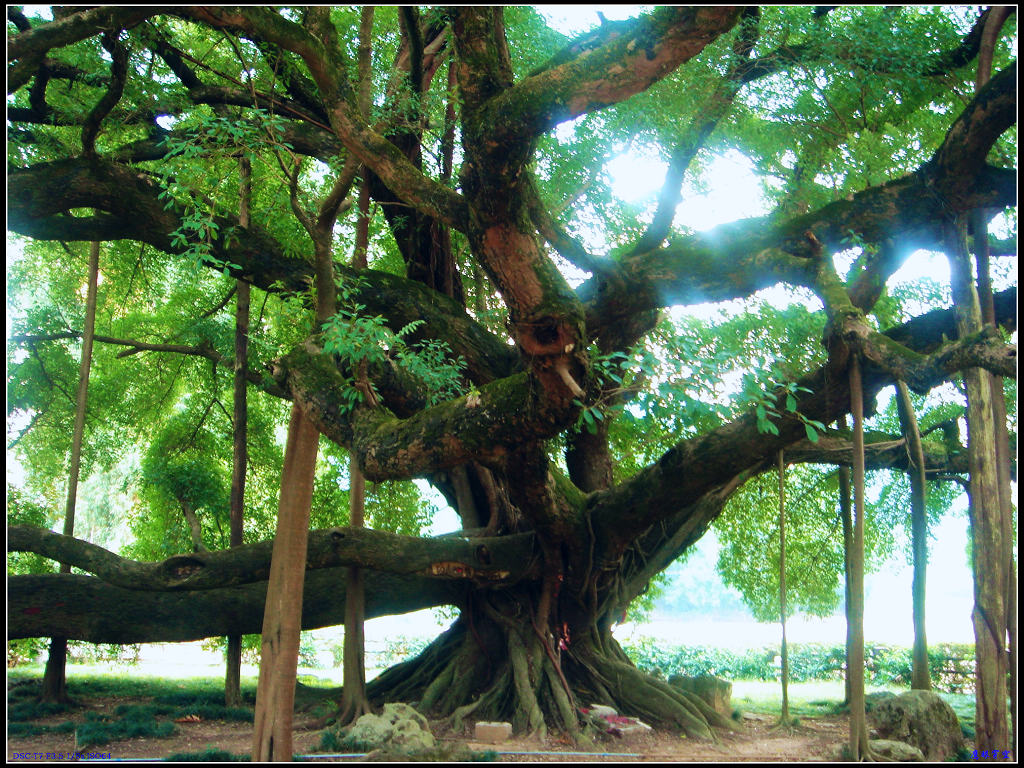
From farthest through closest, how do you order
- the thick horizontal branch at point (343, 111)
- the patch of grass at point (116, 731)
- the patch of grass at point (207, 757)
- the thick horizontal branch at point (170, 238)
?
1. the thick horizontal branch at point (170, 238)
2. the patch of grass at point (116, 731)
3. the patch of grass at point (207, 757)
4. the thick horizontal branch at point (343, 111)

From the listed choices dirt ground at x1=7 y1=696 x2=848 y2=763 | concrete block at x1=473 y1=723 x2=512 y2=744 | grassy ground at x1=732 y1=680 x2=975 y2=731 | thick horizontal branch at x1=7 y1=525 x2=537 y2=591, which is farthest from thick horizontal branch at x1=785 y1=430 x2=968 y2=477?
concrete block at x1=473 y1=723 x2=512 y2=744

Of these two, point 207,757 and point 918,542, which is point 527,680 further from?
point 918,542

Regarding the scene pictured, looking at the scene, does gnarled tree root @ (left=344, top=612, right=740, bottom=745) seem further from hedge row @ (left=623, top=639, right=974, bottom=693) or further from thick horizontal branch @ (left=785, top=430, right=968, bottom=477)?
hedge row @ (left=623, top=639, right=974, bottom=693)

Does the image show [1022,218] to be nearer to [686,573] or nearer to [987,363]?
[987,363]

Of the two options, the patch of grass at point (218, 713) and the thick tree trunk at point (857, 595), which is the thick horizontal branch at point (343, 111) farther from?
the patch of grass at point (218, 713)

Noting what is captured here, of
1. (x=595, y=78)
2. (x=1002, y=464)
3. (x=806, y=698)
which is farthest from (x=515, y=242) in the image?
(x=806, y=698)

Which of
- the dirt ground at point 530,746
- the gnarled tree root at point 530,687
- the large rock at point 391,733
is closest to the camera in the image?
the large rock at point 391,733

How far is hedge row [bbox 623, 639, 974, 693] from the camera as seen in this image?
12523 mm

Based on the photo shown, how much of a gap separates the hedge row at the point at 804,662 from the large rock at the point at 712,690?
14.3 ft

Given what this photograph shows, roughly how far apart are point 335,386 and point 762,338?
17.5ft

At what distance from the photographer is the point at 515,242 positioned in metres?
4.73

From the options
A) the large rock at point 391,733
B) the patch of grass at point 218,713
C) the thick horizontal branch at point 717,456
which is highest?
the thick horizontal branch at point 717,456

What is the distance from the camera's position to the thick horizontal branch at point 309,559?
25.0ft

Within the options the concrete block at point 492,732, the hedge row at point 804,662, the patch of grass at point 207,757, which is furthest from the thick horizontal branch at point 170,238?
the hedge row at point 804,662
